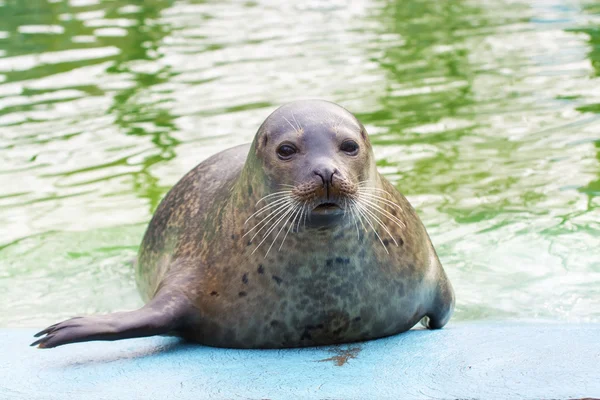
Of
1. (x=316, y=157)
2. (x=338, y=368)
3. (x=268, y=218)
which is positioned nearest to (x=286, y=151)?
(x=316, y=157)

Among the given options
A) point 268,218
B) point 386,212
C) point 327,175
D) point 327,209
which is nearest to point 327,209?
point 327,209

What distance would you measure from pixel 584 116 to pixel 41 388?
597 cm

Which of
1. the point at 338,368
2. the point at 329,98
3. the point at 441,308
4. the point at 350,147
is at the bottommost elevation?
the point at 329,98

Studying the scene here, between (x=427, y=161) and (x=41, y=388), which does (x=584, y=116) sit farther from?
(x=41, y=388)

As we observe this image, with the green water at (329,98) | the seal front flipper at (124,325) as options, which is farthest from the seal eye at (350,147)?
the green water at (329,98)

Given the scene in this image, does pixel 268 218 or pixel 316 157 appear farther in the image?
pixel 268 218

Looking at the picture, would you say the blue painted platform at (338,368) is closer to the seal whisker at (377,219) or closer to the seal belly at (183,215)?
the seal whisker at (377,219)

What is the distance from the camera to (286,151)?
3.48m

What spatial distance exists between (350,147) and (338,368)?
76 centimetres

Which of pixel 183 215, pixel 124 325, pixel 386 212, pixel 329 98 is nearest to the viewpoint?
pixel 124 325

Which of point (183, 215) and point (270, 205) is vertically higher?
point (270, 205)

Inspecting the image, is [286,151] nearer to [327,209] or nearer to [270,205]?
[270,205]

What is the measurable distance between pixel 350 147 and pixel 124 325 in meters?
0.99

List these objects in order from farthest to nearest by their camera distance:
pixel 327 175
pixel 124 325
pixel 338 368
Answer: pixel 124 325, pixel 338 368, pixel 327 175
